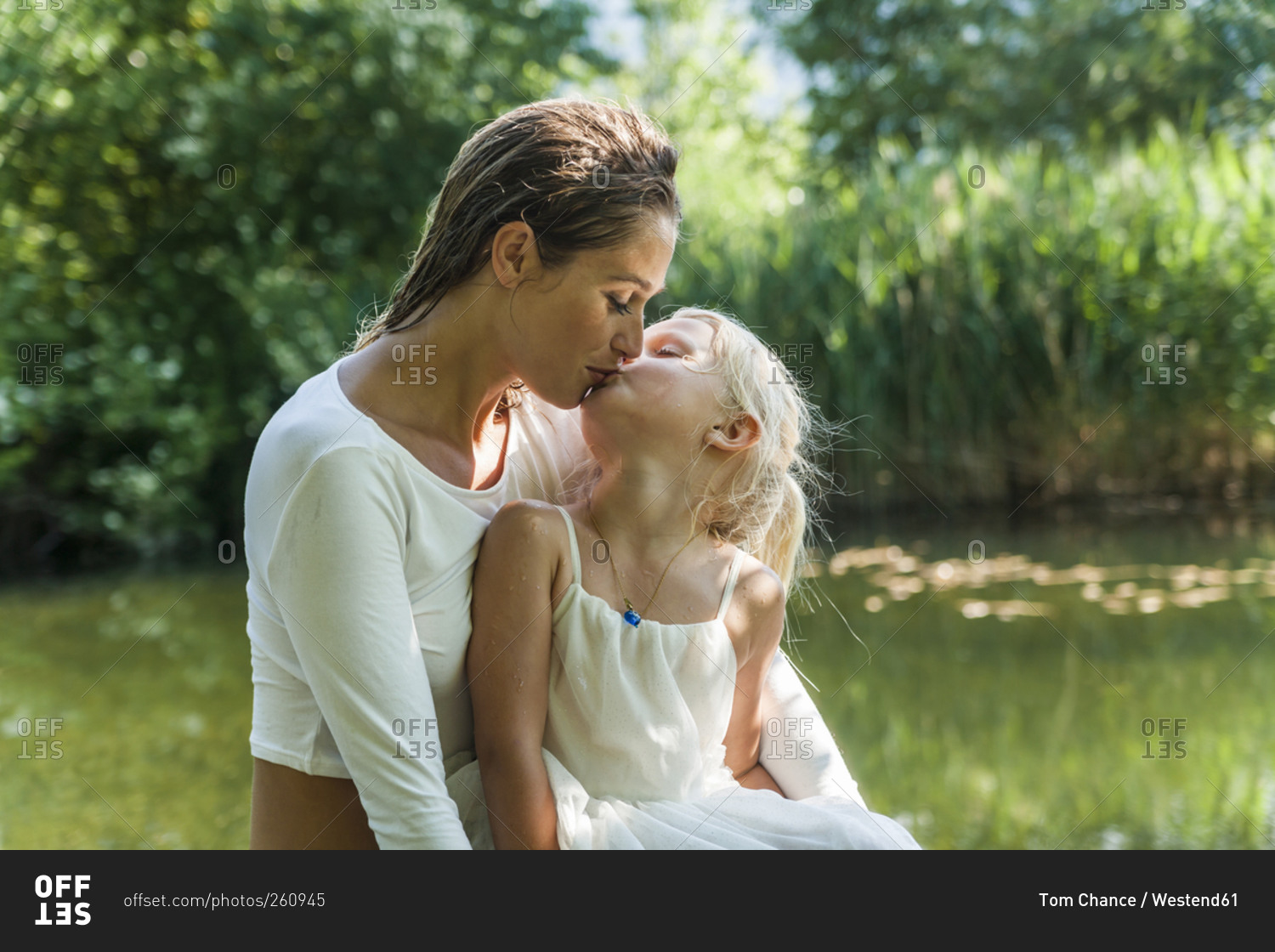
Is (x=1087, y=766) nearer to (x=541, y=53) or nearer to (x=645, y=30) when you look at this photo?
(x=541, y=53)

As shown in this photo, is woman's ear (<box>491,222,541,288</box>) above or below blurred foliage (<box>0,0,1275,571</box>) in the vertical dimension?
below

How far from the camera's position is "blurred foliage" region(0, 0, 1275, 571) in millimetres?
7289

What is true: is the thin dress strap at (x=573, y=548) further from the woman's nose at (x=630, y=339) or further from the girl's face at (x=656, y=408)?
the woman's nose at (x=630, y=339)

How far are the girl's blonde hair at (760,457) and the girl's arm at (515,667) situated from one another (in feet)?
1.01

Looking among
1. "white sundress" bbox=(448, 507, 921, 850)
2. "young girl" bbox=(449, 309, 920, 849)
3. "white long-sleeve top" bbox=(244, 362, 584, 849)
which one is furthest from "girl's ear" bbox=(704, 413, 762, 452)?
"white long-sleeve top" bbox=(244, 362, 584, 849)

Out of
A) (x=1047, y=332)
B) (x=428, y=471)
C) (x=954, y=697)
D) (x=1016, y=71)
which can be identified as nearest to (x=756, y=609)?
(x=428, y=471)

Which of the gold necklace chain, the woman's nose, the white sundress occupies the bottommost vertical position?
the white sundress

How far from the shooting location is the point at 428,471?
1438 millimetres

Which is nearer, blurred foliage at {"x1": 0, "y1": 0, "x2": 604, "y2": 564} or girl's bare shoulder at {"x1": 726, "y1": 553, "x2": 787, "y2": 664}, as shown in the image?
girl's bare shoulder at {"x1": 726, "y1": 553, "x2": 787, "y2": 664}

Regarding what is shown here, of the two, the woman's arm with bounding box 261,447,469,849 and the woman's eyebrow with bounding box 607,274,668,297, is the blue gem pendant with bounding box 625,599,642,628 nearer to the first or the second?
the woman's arm with bounding box 261,447,469,849

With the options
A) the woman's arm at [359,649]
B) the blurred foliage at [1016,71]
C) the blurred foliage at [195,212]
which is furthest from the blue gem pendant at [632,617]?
the blurred foliage at [1016,71]

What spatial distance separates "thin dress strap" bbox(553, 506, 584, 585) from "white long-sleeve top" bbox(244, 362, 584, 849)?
5.2 inches

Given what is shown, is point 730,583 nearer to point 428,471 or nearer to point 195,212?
point 428,471

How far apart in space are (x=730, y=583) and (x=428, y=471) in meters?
0.49
